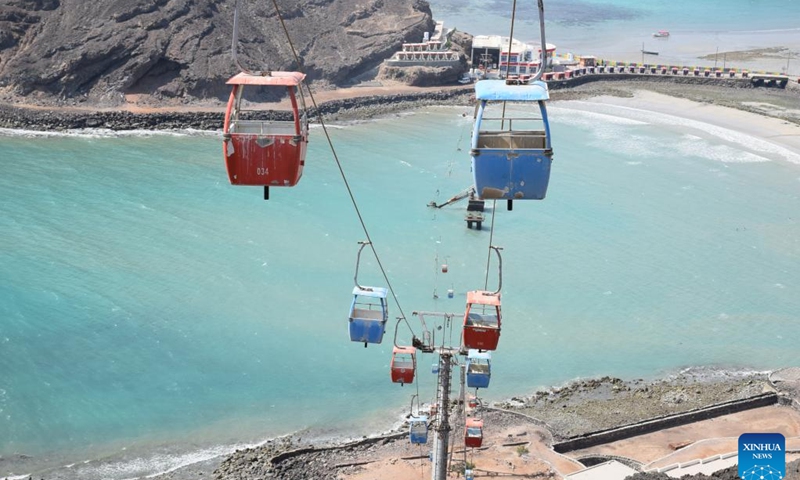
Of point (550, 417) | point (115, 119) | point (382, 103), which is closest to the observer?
point (550, 417)

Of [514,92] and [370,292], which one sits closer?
[514,92]

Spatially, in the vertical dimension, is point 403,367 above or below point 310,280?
above

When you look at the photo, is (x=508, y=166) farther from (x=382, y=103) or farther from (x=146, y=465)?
(x=382, y=103)

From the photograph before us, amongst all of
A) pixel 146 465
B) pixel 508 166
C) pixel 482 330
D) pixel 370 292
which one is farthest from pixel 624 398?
pixel 508 166

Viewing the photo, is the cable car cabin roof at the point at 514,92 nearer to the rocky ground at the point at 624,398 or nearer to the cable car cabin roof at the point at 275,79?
the cable car cabin roof at the point at 275,79

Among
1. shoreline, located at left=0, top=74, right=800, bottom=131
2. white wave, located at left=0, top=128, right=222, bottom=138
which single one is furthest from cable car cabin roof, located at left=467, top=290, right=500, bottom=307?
shoreline, located at left=0, top=74, right=800, bottom=131

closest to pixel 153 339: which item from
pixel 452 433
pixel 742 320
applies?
pixel 452 433

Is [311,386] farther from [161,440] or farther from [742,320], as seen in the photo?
[742,320]

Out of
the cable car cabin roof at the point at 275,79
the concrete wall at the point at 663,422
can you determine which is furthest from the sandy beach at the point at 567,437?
the cable car cabin roof at the point at 275,79

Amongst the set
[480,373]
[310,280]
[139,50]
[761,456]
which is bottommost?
[310,280]
